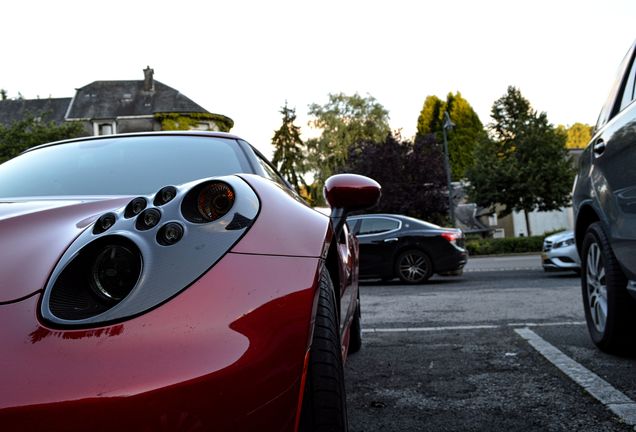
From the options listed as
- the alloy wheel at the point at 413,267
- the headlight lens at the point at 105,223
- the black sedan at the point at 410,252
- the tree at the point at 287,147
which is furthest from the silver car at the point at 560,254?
the tree at the point at 287,147

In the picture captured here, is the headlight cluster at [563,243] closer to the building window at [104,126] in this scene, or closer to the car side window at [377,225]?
the car side window at [377,225]

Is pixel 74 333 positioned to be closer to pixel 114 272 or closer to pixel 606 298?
pixel 114 272

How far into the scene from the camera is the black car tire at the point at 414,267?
37.3 ft

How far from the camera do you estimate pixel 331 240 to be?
1951 mm

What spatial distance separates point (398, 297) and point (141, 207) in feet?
23.7

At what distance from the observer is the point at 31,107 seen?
48875 mm

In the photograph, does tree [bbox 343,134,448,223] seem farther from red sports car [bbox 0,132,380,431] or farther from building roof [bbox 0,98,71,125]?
red sports car [bbox 0,132,380,431]

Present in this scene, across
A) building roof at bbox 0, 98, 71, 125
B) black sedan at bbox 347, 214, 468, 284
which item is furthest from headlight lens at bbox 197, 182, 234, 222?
building roof at bbox 0, 98, 71, 125

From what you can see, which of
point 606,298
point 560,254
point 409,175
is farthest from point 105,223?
point 409,175

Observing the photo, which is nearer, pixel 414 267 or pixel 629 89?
pixel 629 89

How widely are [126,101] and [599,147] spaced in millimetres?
47248

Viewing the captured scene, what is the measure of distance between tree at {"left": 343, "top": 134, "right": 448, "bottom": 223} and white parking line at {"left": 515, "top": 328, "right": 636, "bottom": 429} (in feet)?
96.9

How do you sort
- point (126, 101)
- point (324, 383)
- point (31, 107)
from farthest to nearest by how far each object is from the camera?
point (31, 107)
point (126, 101)
point (324, 383)

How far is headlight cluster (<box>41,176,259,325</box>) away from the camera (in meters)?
1.23
